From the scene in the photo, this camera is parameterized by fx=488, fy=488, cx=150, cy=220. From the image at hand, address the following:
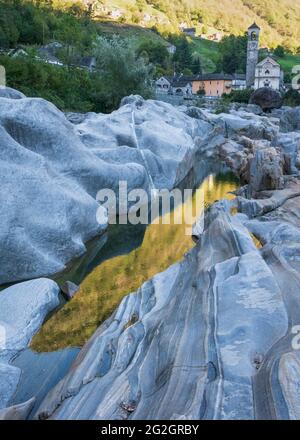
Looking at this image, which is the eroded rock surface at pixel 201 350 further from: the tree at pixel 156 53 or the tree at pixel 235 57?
the tree at pixel 235 57

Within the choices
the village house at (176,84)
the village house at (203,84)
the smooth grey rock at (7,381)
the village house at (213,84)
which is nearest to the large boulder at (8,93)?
the smooth grey rock at (7,381)

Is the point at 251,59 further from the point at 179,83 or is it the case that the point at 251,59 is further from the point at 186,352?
the point at 186,352

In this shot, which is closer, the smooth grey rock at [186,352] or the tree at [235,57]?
the smooth grey rock at [186,352]

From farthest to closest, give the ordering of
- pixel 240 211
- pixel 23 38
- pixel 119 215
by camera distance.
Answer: pixel 23 38 → pixel 119 215 → pixel 240 211

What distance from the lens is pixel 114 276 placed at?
10.5m

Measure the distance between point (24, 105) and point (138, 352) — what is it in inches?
346

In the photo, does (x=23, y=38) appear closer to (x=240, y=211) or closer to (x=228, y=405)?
(x=240, y=211)

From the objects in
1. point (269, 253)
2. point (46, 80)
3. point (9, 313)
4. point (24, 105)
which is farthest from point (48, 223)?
point (46, 80)

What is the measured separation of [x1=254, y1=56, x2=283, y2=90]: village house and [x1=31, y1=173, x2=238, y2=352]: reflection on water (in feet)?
198

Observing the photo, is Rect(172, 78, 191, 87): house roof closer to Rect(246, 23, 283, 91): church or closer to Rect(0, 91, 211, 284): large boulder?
Rect(246, 23, 283, 91): church

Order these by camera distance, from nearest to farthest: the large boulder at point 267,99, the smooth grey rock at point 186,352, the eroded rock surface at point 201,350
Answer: the eroded rock surface at point 201,350, the smooth grey rock at point 186,352, the large boulder at point 267,99

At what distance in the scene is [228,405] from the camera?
4.36m

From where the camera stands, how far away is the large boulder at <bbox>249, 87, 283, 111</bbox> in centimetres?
5082

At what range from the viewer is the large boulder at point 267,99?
50819 millimetres
